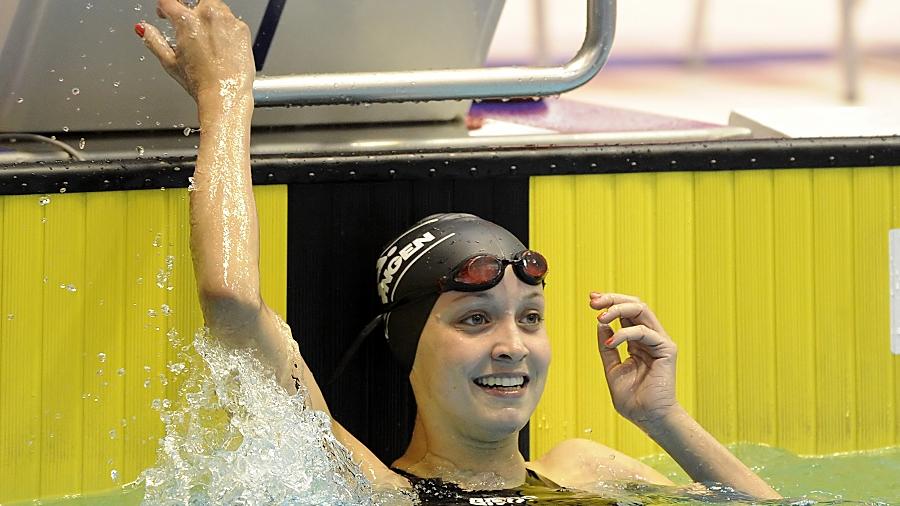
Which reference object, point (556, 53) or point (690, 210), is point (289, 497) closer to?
point (690, 210)

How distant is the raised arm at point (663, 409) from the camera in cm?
208

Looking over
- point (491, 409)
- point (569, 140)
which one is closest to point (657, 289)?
point (569, 140)

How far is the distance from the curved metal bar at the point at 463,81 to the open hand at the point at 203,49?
138 millimetres

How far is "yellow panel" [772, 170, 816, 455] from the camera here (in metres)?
2.36

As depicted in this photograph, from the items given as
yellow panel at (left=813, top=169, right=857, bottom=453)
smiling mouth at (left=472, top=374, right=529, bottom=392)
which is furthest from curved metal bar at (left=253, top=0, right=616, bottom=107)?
yellow panel at (left=813, top=169, right=857, bottom=453)

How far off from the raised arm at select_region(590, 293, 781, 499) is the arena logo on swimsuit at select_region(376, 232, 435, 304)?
273mm

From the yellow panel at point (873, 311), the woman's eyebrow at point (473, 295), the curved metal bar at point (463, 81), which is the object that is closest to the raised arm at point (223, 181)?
the curved metal bar at point (463, 81)

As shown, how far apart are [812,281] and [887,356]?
0.65ft

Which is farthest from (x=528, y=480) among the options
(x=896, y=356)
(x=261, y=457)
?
(x=896, y=356)

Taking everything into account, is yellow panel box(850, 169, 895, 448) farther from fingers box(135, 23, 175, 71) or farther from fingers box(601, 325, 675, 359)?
fingers box(135, 23, 175, 71)

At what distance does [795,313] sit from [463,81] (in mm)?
759

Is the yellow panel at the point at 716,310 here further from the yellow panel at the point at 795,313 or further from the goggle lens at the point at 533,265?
the goggle lens at the point at 533,265

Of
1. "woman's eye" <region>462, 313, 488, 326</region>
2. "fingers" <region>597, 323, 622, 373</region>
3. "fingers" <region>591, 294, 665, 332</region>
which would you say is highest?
"fingers" <region>591, 294, 665, 332</region>

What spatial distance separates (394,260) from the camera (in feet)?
6.77
